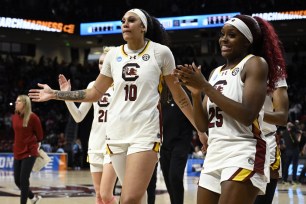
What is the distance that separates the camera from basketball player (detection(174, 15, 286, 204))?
12.3 ft

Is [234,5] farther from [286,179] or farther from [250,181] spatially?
[250,181]

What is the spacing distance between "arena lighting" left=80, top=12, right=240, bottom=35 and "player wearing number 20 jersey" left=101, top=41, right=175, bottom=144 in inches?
901

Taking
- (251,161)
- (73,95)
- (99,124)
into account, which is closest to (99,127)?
(99,124)

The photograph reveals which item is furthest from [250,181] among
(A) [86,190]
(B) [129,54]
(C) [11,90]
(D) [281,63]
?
(C) [11,90]

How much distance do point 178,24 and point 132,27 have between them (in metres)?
24.1

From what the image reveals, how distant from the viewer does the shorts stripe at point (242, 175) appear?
3.73 metres

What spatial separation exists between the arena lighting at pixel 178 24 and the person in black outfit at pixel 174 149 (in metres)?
20.5

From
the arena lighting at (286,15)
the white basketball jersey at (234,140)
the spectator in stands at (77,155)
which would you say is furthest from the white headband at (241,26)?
the arena lighting at (286,15)

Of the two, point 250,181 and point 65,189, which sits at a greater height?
point 250,181

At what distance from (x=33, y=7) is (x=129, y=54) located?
1078 inches

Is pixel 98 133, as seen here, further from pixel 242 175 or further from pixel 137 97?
pixel 242 175

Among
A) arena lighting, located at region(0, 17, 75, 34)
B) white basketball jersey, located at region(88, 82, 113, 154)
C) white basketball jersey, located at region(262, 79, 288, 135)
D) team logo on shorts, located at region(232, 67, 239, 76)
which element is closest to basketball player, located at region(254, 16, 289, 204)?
white basketball jersey, located at region(262, 79, 288, 135)

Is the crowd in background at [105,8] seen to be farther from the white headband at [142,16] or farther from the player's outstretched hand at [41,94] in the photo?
the player's outstretched hand at [41,94]

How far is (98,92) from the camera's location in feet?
17.6
